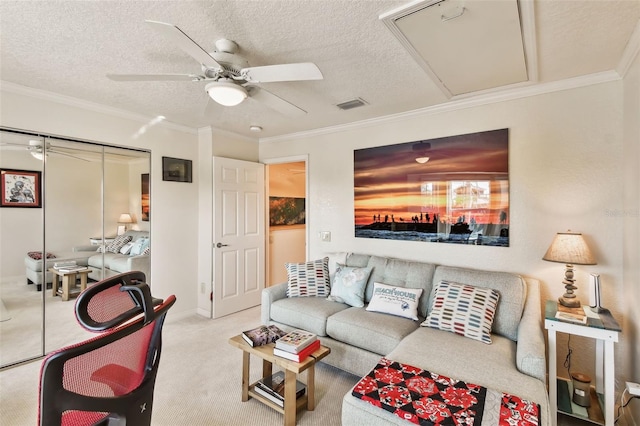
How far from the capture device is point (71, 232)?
2.95 metres

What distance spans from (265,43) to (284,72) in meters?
0.36

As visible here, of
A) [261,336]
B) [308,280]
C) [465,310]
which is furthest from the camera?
[308,280]

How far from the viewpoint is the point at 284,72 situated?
5.63 feet

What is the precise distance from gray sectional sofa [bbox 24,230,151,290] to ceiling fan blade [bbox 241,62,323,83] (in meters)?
2.36

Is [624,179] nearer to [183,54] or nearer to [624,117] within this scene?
[624,117]

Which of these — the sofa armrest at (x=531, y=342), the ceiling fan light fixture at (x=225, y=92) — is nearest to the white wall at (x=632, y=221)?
the sofa armrest at (x=531, y=342)

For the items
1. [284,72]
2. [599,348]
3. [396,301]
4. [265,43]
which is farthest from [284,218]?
[599,348]

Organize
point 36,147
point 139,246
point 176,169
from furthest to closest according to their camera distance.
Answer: point 176,169 → point 139,246 → point 36,147

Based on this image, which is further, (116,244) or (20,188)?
(116,244)

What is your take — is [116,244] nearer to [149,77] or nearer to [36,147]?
[36,147]

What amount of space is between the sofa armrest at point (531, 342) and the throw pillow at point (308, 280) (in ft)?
5.58

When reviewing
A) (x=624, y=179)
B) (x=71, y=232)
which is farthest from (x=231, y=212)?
(x=624, y=179)

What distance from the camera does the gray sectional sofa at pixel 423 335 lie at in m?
1.68

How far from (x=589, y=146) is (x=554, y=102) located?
1.44 ft
